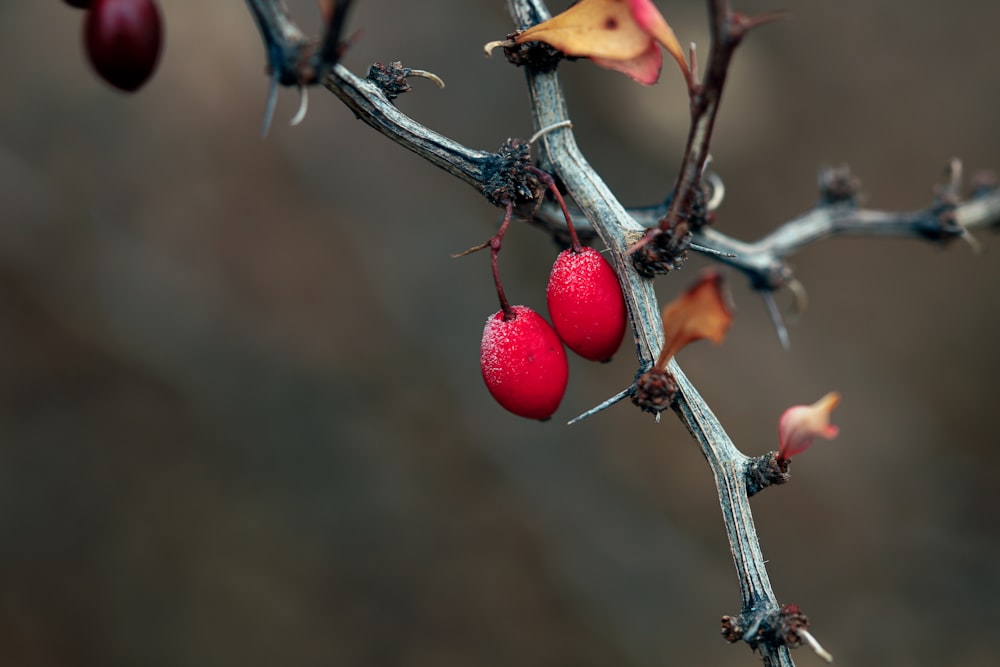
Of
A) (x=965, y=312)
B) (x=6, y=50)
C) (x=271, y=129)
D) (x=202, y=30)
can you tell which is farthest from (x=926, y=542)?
(x=6, y=50)

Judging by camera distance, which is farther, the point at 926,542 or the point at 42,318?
the point at 926,542

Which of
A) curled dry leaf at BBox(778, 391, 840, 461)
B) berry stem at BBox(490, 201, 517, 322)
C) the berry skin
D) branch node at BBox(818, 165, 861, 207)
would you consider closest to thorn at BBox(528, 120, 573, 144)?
berry stem at BBox(490, 201, 517, 322)

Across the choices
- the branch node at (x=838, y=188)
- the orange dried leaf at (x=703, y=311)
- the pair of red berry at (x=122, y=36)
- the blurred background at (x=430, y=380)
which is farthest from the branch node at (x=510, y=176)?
the blurred background at (x=430, y=380)

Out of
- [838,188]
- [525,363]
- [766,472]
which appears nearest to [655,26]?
[525,363]

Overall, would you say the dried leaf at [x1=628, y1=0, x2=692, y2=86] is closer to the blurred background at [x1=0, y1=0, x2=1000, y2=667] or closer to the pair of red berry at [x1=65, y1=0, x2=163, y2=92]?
the pair of red berry at [x1=65, y1=0, x2=163, y2=92]

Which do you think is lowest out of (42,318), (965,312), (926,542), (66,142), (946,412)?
(42,318)

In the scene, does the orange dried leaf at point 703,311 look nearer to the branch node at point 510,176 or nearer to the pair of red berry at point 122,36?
the branch node at point 510,176

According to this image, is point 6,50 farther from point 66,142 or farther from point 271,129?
point 271,129
